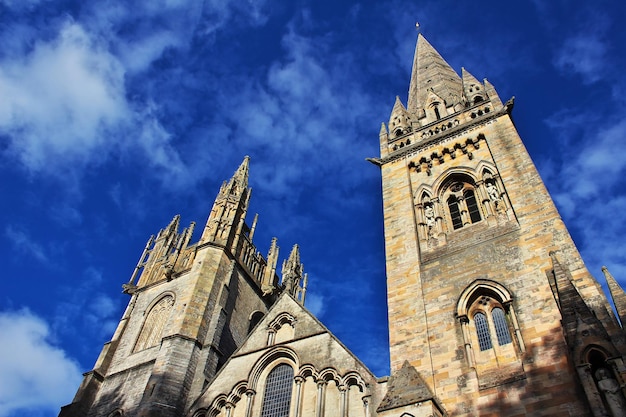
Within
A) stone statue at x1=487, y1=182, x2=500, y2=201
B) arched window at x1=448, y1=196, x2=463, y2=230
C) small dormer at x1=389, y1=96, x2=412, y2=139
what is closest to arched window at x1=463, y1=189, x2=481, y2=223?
arched window at x1=448, y1=196, x2=463, y2=230

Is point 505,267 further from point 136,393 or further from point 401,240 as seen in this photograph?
point 136,393

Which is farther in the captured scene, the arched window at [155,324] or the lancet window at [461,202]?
the arched window at [155,324]

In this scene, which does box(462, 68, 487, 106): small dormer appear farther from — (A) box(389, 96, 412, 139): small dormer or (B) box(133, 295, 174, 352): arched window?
(B) box(133, 295, 174, 352): arched window

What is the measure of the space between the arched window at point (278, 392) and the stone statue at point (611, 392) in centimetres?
777

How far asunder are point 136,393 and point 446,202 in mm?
12802

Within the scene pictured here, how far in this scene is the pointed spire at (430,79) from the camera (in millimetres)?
27391

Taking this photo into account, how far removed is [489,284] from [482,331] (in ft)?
4.26

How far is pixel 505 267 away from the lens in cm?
1424

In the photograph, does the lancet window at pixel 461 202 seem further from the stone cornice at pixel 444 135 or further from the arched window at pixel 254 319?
the arched window at pixel 254 319

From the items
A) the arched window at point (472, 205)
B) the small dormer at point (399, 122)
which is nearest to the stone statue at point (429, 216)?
the arched window at point (472, 205)

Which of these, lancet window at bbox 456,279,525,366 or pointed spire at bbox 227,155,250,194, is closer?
lancet window at bbox 456,279,525,366

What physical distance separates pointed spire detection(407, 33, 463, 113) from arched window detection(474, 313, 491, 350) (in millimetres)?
13934

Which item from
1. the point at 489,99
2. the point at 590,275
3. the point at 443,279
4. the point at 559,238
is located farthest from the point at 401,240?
the point at 489,99

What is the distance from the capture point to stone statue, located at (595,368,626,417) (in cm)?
933
